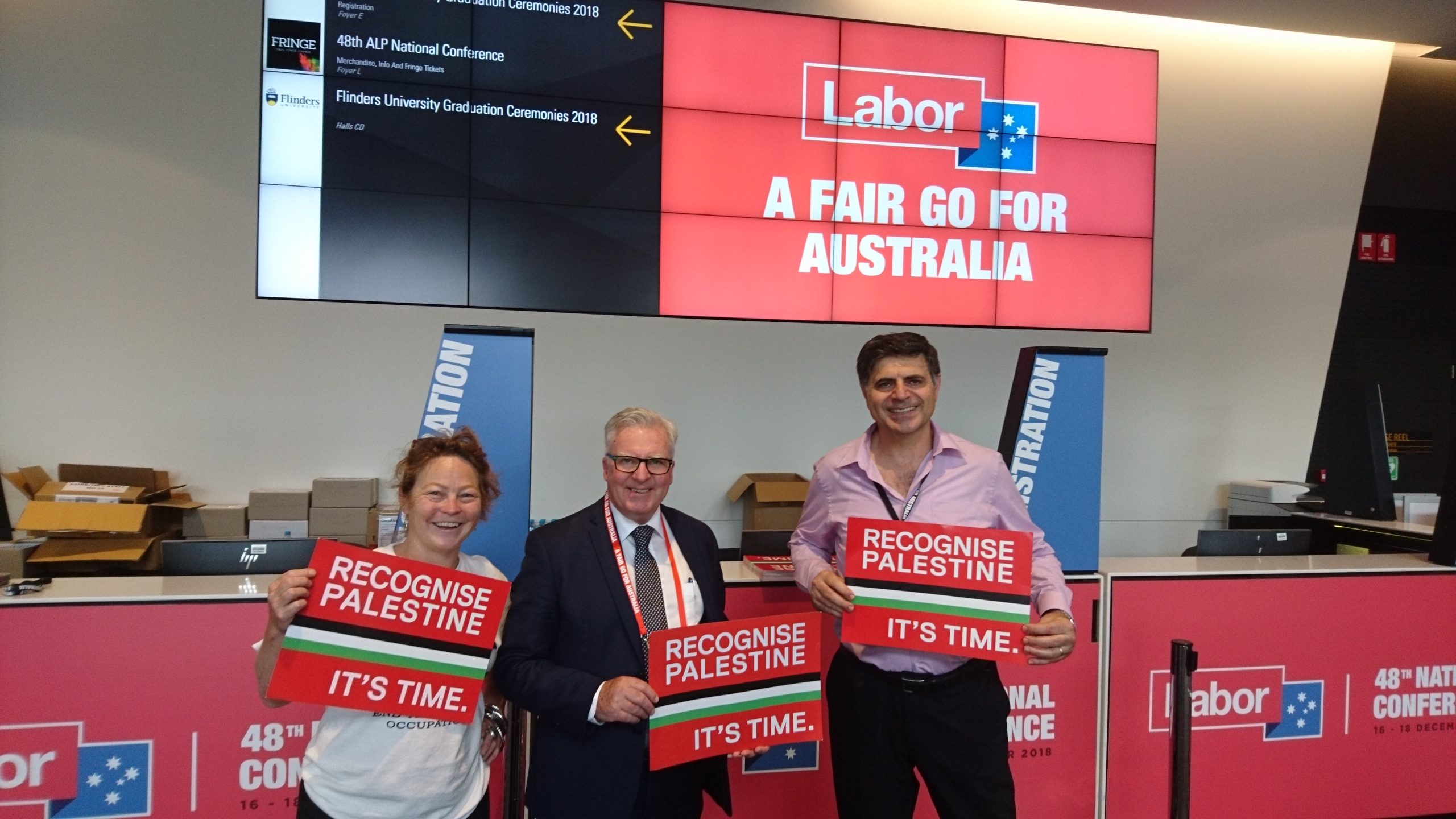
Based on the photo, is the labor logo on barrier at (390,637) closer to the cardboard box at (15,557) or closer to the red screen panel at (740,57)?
the cardboard box at (15,557)

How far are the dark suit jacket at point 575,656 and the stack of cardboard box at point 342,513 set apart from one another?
2856 mm

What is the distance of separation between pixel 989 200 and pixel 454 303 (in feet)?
9.44

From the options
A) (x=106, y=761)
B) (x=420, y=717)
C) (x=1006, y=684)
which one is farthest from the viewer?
(x=1006, y=684)

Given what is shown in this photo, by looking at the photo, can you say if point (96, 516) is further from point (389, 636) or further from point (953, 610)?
point (953, 610)

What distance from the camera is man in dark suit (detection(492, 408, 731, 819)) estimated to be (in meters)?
1.61

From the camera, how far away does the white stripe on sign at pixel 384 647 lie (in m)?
1.58

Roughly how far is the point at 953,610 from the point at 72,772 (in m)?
2.25

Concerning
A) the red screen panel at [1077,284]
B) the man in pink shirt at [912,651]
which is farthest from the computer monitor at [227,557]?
the red screen panel at [1077,284]

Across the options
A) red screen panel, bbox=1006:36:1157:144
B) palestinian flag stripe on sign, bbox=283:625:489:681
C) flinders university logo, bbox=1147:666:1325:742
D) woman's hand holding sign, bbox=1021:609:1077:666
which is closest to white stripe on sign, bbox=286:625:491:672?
palestinian flag stripe on sign, bbox=283:625:489:681

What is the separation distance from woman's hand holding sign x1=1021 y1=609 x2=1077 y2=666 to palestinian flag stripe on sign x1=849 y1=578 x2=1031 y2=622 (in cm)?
4

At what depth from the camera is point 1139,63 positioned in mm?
5078

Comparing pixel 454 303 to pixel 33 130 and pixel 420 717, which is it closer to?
pixel 33 130

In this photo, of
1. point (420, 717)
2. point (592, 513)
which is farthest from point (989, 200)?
point (420, 717)

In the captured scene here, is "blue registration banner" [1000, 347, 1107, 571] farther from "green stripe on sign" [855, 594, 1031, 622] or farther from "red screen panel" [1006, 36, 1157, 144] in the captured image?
Result: "red screen panel" [1006, 36, 1157, 144]
